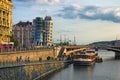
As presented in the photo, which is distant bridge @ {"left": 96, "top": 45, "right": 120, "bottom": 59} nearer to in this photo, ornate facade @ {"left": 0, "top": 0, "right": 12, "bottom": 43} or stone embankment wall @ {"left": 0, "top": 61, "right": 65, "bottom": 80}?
ornate facade @ {"left": 0, "top": 0, "right": 12, "bottom": 43}

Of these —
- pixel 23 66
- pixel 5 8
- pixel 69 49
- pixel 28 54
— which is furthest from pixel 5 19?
pixel 69 49

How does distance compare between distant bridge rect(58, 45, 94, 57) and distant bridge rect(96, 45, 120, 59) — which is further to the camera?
distant bridge rect(96, 45, 120, 59)

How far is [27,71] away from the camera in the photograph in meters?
63.3

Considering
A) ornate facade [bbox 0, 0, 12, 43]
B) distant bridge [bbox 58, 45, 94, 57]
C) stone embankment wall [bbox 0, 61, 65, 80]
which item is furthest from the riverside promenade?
distant bridge [bbox 58, 45, 94, 57]

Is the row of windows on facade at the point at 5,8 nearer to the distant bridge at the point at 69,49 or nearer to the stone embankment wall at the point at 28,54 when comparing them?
the stone embankment wall at the point at 28,54

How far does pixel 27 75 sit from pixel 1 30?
42.1 metres

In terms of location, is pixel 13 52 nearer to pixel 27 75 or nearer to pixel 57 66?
pixel 27 75

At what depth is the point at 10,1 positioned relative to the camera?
11731 centimetres

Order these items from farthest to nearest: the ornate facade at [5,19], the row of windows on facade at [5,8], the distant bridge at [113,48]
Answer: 1. the distant bridge at [113,48]
2. the ornate facade at [5,19]
3. the row of windows on facade at [5,8]

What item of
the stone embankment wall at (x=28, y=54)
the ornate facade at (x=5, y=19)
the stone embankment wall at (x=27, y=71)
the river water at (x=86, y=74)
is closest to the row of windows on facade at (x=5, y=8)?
the ornate facade at (x=5, y=19)

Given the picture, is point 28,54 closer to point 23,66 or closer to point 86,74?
point 86,74

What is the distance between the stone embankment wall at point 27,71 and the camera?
51.6m

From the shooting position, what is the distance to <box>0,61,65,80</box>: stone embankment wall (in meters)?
51.6

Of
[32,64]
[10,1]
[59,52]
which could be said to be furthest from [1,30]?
[59,52]
